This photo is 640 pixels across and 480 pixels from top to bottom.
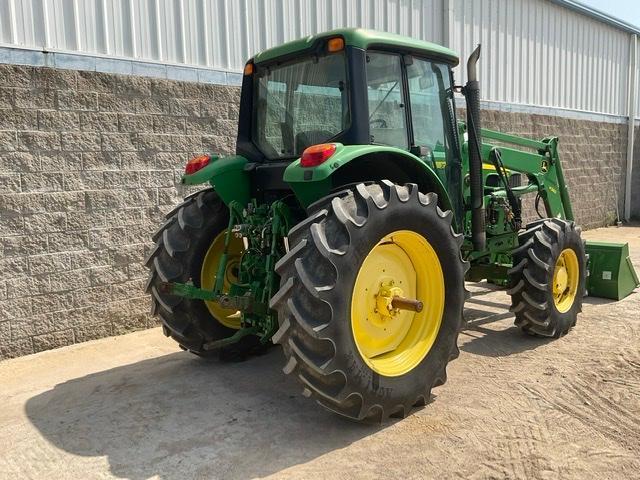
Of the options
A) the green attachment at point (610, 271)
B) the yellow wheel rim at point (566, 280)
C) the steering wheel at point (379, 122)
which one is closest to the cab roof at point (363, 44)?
the steering wheel at point (379, 122)

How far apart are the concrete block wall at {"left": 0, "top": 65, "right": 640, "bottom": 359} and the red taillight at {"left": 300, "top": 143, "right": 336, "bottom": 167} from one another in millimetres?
2844

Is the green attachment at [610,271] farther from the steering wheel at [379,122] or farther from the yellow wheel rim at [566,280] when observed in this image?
the steering wheel at [379,122]

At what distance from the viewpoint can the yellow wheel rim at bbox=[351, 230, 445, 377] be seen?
356cm

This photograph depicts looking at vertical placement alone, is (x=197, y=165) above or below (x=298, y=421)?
above

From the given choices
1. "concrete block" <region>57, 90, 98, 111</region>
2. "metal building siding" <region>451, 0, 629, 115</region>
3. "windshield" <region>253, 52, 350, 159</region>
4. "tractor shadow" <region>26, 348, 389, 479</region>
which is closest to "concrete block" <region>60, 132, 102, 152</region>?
"concrete block" <region>57, 90, 98, 111</region>

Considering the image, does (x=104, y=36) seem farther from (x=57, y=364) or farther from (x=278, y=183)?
(x=57, y=364)

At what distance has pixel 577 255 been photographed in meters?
5.45

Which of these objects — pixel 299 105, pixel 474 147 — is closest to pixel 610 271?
pixel 474 147

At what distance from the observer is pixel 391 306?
3.62 metres

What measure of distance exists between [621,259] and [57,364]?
5.70 metres

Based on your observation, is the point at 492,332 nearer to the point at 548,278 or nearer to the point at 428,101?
the point at 548,278

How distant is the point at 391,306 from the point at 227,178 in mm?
1507

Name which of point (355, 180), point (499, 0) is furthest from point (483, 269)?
point (499, 0)

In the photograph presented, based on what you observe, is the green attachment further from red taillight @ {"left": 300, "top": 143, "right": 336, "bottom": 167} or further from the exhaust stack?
red taillight @ {"left": 300, "top": 143, "right": 336, "bottom": 167}
